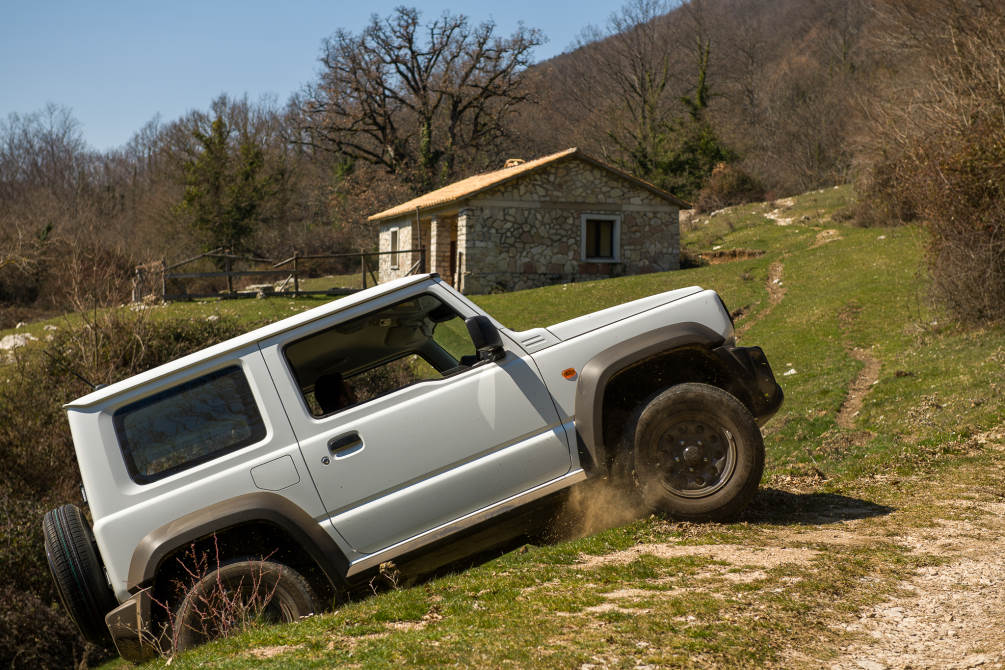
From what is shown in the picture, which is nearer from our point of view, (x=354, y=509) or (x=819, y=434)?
(x=354, y=509)

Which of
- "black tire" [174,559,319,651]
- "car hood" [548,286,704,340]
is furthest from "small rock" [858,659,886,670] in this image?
"black tire" [174,559,319,651]

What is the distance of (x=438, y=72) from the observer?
56.7 meters

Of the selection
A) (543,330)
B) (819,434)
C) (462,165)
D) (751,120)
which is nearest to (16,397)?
(543,330)

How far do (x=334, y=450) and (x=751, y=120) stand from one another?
222 ft

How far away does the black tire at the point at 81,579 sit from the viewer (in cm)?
487

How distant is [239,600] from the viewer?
4922mm

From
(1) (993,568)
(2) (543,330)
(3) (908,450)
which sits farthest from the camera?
(3) (908,450)

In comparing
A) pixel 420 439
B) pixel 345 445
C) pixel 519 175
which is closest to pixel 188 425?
pixel 345 445

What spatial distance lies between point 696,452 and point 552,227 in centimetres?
2772

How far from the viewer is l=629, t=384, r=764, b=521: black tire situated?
5.54m

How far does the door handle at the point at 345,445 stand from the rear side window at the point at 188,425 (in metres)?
0.45

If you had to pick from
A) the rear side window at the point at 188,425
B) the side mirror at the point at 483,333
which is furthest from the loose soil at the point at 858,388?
the rear side window at the point at 188,425

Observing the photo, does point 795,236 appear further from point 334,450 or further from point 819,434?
point 334,450

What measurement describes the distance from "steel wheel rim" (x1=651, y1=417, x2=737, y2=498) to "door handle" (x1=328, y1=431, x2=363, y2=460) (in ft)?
6.60
